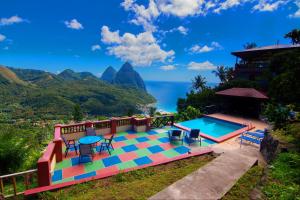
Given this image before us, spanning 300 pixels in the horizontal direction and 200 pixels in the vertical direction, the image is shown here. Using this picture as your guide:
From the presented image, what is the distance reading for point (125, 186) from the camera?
4.04 meters

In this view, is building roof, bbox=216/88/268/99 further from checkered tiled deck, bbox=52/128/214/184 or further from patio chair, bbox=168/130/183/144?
patio chair, bbox=168/130/183/144

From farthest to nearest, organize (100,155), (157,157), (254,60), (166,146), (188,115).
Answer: (254,60) < (188,115) < (166,146) < (100,155) < (157,157)

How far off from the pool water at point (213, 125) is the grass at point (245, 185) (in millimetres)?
7769

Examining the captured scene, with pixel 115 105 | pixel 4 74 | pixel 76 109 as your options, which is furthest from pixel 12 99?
pixel 76 109

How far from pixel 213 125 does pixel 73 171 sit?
11032 millimetres

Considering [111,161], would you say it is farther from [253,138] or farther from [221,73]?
[221,73]

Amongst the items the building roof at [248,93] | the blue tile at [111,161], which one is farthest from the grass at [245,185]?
the building roof at [248,93]

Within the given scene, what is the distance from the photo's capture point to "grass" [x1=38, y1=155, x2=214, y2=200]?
3.63m

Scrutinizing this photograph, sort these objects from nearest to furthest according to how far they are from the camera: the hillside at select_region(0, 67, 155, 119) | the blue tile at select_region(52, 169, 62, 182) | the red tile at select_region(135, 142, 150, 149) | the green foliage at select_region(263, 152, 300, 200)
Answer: the green foliage at select_region(263, 152, 300, 200) < the blue tile at select_region(52, 169, 62, 182) < the red tile at select_region(135, 142, 150, 149) < the hillside at select_region(0, 67, 155, 119)

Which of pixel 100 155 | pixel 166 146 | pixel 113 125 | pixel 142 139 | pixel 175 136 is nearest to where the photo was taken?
pixel 100 155

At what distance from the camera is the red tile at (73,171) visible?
5.97m

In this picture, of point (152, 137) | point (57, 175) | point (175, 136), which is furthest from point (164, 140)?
point (57, 175)

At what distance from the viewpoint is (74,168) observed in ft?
20.9

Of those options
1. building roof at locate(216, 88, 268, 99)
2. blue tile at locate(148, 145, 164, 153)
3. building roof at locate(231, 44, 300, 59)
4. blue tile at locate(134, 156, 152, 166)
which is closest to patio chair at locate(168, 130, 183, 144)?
blue tile at locate(148, 145, 164, 153)
